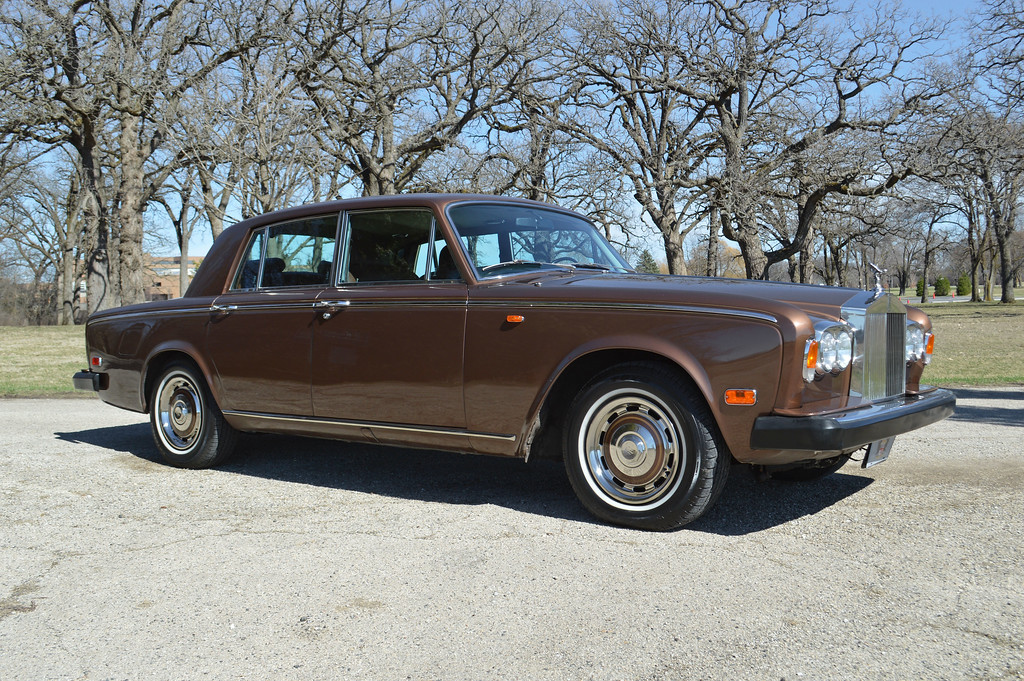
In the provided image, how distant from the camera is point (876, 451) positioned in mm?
4492

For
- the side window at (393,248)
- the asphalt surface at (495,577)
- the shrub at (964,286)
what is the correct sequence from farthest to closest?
the shrub at (964,286) → the side window at (393,248) → the asphalt surface at (495,577)

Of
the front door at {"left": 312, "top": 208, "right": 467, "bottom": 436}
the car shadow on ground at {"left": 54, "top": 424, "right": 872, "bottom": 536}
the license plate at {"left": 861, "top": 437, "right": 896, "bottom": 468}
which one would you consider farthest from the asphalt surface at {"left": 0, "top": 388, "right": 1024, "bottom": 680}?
the front door at {"left": 312, "top": 208, "right": 467, "bottom": 436}

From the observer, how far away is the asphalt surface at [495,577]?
9.38 ft

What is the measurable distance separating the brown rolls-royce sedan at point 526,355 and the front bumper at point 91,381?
626 mm

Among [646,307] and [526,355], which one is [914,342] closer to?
[646,307]

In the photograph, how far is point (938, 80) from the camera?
2339cm

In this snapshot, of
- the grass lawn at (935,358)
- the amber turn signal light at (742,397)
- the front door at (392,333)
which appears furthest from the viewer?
the grass lawn at (935,358)

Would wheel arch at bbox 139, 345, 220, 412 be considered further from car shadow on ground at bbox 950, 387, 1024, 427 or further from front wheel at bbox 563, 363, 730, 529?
car shadow on ground at bbox 950, 387, 1024, 427

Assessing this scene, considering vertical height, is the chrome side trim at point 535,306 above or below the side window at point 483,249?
below

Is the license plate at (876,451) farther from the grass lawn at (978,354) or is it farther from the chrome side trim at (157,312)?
the grass lawn at (978,354)

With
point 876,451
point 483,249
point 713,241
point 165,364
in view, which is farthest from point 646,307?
point 713,241

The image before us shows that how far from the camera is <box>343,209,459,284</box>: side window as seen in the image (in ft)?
16.5

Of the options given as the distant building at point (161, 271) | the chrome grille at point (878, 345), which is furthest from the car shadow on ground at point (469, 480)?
the distant building at point (161, 271)

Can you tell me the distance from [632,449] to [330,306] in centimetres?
206
